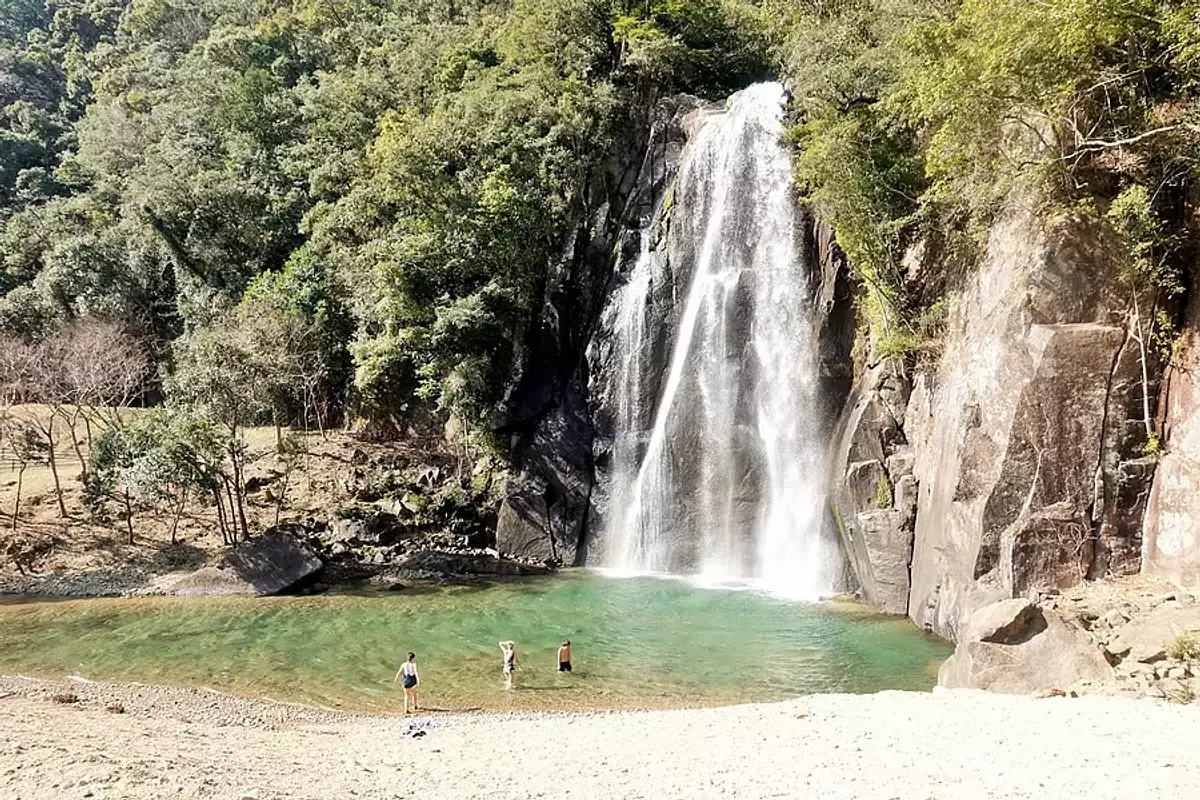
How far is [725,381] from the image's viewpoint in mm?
26172

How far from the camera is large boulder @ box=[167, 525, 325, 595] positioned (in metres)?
23.4

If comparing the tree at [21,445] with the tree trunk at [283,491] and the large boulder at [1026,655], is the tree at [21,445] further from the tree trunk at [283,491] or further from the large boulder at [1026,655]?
the large boulder at [1026,655]

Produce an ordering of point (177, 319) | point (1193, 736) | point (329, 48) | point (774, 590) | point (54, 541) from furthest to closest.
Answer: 1. point (329, 48)
2. point (177, 319)
3. point (54, 541)
4. point (774, 590)
5. point (1193, 736)

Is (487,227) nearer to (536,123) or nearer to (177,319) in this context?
(536,123)

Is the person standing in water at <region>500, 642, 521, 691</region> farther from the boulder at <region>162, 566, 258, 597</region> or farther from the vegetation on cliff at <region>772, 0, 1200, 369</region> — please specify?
the vegetation on cliff at <region>772, 0, 1200, 369</region>

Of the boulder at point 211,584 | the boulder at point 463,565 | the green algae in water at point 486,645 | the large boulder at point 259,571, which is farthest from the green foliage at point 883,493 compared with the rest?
the boulder at point 211,584

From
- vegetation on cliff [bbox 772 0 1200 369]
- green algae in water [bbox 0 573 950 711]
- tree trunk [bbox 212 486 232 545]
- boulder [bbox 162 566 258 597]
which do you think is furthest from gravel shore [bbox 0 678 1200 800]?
tree trunk [bbox 212 486 232 545]

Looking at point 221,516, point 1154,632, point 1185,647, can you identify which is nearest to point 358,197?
point 221,516

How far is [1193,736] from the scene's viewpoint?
850 cm

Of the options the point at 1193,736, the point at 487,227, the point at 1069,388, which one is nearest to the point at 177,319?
the point at 487,227

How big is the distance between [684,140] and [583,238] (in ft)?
19.1

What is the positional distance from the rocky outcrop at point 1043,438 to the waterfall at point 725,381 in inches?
271

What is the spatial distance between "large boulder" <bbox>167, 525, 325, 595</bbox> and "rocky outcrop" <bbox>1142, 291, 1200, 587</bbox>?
22.9 metres

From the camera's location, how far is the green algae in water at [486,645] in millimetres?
14930
